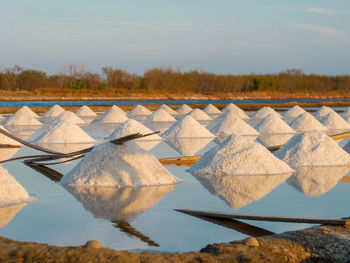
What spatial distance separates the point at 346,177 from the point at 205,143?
4.13m

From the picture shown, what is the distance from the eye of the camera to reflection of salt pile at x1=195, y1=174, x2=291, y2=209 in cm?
517

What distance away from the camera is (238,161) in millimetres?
6625

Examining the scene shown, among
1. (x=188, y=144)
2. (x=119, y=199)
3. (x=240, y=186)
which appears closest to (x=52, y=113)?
(x=188, y=144)

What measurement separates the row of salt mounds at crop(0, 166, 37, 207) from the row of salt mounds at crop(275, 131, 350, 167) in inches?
153

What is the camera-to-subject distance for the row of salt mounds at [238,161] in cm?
656

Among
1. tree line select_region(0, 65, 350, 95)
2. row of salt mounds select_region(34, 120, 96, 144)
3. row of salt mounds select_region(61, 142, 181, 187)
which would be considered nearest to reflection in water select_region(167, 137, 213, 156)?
row of salt mounds select_region(34, 120, 96, 144)

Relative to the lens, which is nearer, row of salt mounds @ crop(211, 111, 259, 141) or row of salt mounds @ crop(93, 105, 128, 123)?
row of salt mounds @ crop(211, 111, 259, 141)

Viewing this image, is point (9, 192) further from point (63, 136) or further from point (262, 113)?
point (262, 113)

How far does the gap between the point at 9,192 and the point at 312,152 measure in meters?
4.45

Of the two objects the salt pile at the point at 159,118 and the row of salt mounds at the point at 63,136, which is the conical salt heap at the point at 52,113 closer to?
the salt pile at the point at 159,118

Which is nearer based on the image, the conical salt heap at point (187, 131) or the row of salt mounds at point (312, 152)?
the row of salt mounds at point (312, 152)

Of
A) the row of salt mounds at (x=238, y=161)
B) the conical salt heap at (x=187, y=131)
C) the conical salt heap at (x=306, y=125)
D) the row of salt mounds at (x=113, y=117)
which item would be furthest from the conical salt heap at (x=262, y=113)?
the row of salt mounds at (x=238, y=161)

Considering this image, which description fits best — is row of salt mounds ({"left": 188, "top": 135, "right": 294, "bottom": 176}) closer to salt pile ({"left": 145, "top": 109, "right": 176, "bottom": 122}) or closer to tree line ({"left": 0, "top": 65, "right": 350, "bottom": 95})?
salt pile ({"left": 145, "top": 109, "right": 176, "bottom": 122})

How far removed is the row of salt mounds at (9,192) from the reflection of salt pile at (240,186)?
1942mm
